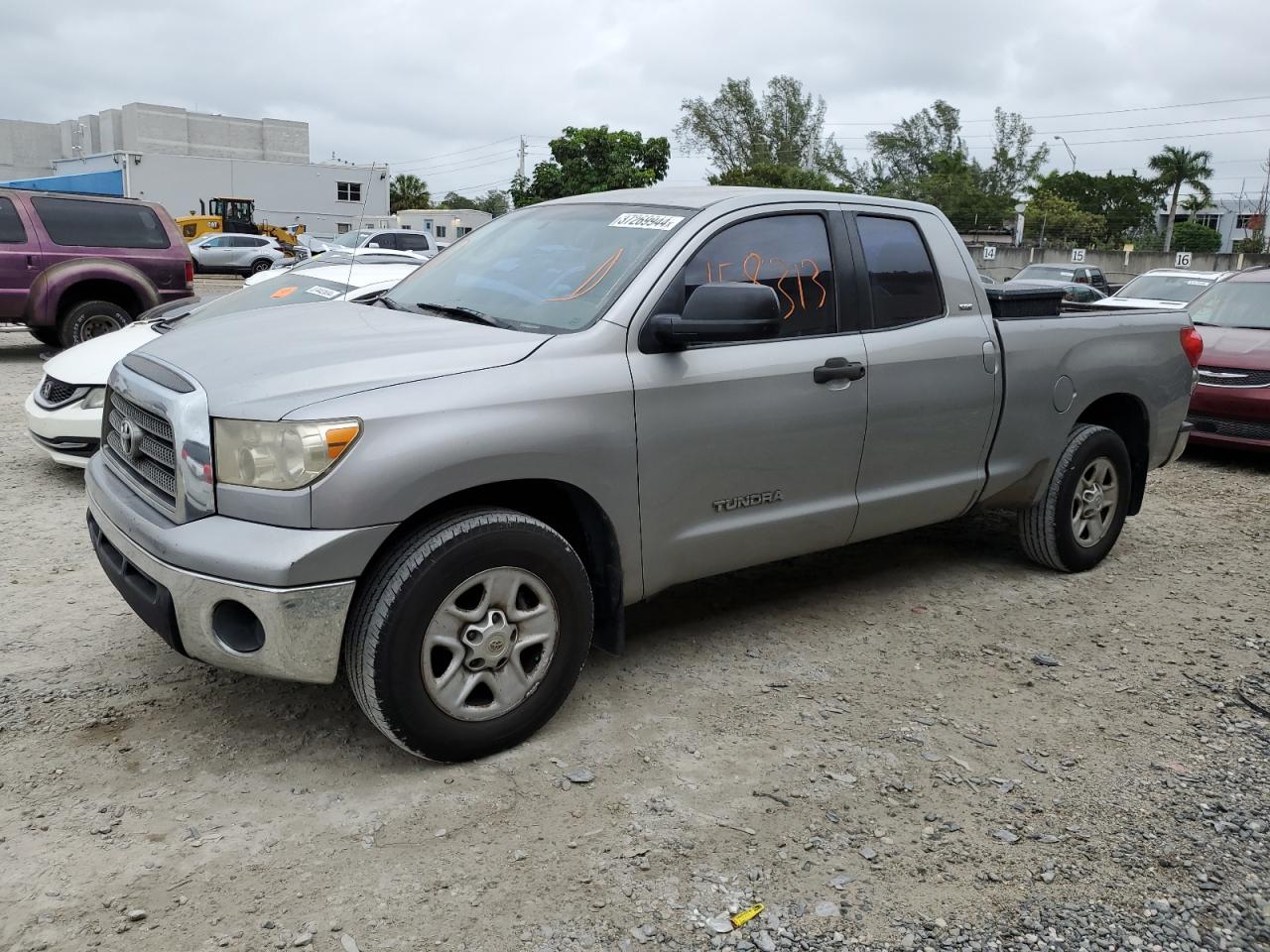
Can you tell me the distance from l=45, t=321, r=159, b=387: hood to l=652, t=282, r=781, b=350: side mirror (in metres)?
4.17

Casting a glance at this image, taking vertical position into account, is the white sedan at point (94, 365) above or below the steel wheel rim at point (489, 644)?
above

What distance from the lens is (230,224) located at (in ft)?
143

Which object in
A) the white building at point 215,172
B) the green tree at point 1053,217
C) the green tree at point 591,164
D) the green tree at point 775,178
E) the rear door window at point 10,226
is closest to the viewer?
the rear door window at point 10,226

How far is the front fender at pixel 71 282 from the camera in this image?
10.9 metres

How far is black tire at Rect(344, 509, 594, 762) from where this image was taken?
305 cm

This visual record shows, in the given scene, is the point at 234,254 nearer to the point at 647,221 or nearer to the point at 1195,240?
the point at 647,221

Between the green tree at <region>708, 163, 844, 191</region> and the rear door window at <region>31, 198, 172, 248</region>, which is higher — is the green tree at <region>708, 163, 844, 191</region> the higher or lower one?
the higher one

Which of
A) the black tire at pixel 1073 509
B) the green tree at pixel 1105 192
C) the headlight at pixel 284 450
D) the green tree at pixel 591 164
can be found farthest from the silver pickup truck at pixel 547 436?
the green tree at pixel 1105 192

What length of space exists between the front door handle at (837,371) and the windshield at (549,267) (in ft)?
2.55

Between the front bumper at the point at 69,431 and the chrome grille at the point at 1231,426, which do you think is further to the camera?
the chrome grille at the point at 1231,426

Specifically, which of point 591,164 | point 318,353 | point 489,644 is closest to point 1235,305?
point 489,644

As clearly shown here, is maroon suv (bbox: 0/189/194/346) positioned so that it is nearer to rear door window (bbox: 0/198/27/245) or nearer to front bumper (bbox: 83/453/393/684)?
rear door window (bbox: 0/198/27/245)

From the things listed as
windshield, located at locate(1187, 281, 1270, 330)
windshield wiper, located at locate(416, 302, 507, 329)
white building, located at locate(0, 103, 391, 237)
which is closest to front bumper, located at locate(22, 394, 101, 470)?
windshield wiper, located at locate(416, 302, 507, 329)

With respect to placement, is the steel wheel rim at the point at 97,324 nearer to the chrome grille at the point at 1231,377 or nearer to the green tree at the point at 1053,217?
the chrome grille at the point at 1231,377
